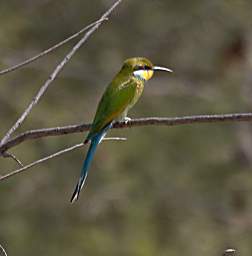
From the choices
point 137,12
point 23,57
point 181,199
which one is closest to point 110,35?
point 137,12

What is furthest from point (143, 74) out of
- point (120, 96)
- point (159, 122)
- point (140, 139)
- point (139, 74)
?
point (140, 139)

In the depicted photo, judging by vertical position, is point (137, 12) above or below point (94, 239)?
above

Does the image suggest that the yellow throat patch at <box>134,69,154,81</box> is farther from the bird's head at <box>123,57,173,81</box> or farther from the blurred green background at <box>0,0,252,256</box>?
the blurred green background at <box>0,0,252,256</box>

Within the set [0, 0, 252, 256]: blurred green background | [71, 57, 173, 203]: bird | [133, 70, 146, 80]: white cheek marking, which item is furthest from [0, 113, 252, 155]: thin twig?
[0, 0, 252, 256]: blurred green background

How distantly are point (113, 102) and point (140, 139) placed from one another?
13.8ft

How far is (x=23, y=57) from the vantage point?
6809 mm

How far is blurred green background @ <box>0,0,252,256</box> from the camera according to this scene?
6.47 m

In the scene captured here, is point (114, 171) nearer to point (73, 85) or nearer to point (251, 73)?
point (73, 85)

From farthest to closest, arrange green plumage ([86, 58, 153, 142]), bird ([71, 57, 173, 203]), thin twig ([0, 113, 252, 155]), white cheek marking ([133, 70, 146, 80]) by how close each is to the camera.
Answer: white cheek marking ([133, 70, 146, 80]), green plumage ([86, 58, 153, 142]), bird ([71, 57, 173, 203]), thin twig ([0, 113, 252, 155])

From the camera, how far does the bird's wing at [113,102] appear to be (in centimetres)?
253

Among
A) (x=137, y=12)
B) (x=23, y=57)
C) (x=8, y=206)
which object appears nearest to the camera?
(x=8, y=206)

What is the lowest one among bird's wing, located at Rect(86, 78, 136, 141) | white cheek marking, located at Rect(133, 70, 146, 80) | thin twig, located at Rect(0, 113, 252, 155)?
thin twig, located at Rect(0, 113, 252, 155)

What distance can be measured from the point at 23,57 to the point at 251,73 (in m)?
1.70

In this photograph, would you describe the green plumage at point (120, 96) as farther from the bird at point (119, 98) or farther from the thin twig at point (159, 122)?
the thin twig at point (159, 122)
